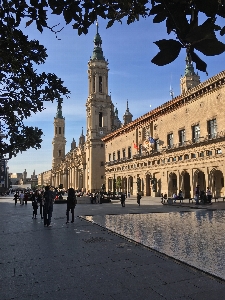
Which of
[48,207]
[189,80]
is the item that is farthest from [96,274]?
[189,80]

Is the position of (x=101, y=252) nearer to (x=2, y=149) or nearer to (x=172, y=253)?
(x=172, y=253)

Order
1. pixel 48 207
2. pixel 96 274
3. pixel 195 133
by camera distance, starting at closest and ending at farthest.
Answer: pixel 96 274, pixel 48 207, pixel 195 133

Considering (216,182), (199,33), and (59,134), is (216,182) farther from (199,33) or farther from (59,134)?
(59,134)

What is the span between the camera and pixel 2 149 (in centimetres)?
743

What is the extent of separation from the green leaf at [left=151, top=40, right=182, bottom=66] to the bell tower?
70834 mm

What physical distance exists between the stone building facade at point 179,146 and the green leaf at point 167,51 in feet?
103

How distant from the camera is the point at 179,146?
127ft

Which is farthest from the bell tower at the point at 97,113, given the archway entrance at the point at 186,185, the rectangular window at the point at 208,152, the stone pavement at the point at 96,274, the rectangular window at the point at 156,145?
the stone pavement at the point at 96,274

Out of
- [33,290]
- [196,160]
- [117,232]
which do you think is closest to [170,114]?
[196,160]

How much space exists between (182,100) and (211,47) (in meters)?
39.0

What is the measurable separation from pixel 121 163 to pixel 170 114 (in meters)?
19.2

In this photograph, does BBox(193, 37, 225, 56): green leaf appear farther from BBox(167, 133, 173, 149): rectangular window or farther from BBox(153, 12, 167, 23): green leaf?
BBox(167, 133, 173, 149): rectangular window

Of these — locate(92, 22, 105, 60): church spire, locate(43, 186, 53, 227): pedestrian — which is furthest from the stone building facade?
locate(92, 22, 105, 60): church spire

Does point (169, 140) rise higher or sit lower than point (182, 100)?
lower
